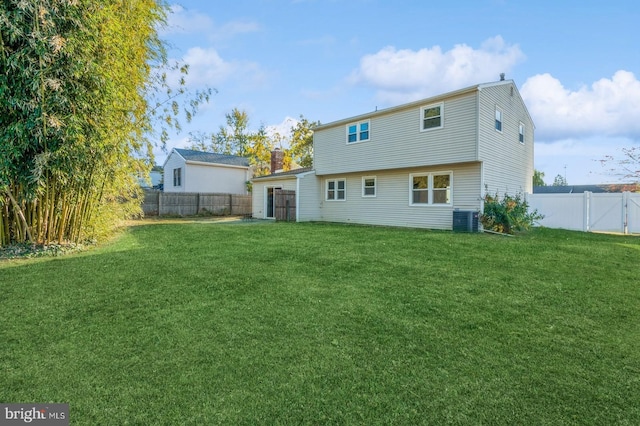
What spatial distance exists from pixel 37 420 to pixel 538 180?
5786cm

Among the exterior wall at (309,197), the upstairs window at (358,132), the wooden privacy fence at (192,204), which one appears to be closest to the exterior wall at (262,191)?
the exterior wall at (309,197)

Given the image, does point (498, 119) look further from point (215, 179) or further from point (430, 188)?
point (215, 179)

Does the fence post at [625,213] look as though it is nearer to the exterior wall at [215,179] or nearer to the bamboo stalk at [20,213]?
the bamboo stalk at [20,213]

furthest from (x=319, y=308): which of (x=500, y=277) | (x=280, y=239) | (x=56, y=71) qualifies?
Answer: (x=56, y=71)

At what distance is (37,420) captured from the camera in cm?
194

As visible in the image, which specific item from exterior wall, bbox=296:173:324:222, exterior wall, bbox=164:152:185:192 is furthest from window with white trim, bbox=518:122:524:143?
exterior wall, bbox=164:152:185:192

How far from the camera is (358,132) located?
13.7m

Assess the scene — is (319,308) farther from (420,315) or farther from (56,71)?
(56,71)

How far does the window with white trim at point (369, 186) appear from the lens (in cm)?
1363

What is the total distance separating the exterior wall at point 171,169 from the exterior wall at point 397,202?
11435mm

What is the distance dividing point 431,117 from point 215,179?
1624 cm

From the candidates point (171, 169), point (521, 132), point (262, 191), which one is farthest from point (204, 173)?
point (521, 132)

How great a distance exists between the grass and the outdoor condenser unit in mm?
4616

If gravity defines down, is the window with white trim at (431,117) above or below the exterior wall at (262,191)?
above
